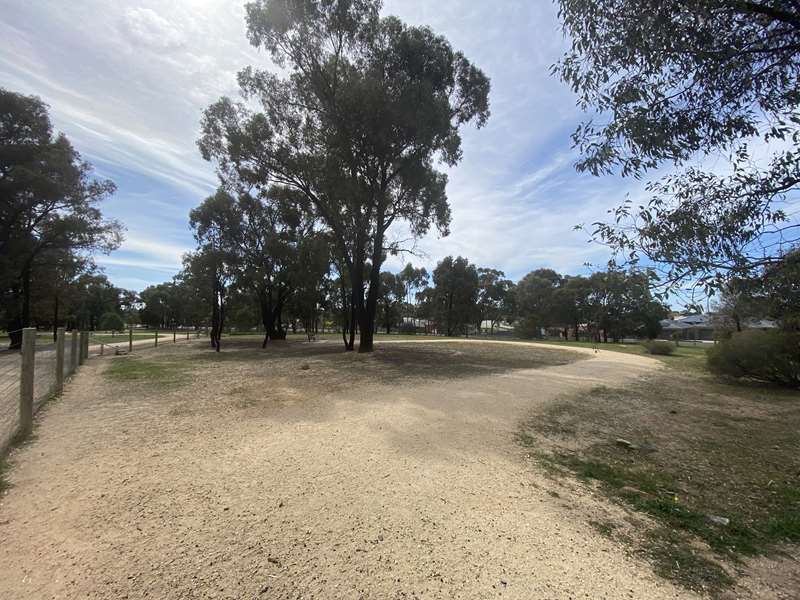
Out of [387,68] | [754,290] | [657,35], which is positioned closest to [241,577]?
[754,290]

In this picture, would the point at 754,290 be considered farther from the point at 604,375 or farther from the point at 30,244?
the point at 30,244

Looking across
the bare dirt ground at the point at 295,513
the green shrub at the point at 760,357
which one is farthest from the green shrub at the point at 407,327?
the bare dirt ground at the point at 295,513

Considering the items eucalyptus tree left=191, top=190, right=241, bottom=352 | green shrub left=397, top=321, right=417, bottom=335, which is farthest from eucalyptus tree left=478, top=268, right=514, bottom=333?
eucalyptus tree left=191, top=190, right=241, bottom=352

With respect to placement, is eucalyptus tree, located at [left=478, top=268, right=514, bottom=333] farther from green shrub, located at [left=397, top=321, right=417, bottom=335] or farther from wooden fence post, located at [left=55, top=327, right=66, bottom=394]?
wooden fence post, located at [left=55, top=327, right=66, bottom=394]

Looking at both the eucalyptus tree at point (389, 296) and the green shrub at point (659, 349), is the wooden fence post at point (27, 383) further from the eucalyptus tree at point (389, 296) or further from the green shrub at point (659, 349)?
the eucalyptus tree at point (389, 296)

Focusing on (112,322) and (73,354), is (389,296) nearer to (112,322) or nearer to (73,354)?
(112,322)

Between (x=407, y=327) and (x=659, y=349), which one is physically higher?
(x=407, y=327)

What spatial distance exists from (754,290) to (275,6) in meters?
18.1

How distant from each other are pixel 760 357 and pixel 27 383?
50.0 ft

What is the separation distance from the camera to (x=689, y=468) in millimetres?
4445

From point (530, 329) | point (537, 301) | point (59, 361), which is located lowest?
point (530, 329)

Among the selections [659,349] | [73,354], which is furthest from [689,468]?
[659,349]

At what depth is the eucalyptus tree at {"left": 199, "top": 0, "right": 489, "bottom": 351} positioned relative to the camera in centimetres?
1482

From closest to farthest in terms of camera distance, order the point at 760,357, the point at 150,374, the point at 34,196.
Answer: the point at 760,357 < the point at 150,374 < the point at 34,196
